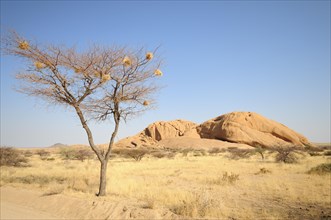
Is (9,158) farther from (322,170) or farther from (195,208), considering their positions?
(322,170)

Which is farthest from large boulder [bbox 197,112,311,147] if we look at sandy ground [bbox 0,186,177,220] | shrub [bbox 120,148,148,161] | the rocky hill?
sandy ground [bbox 0,186,177,220]

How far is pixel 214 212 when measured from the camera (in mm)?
8672

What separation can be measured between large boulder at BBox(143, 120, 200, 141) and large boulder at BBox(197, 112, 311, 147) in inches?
248

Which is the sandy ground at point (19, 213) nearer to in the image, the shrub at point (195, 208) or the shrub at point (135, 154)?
the shrub at point (195, 208)

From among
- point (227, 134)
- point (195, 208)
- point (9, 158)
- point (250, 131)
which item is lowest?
point (195, 208)

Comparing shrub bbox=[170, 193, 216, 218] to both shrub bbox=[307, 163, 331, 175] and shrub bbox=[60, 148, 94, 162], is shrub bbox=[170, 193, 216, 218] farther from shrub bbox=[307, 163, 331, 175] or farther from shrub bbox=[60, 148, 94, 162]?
shrub bbox=[60, 148, 94, 162]

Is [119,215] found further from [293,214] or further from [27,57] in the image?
[27,57]

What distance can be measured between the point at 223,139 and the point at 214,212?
7400 cm

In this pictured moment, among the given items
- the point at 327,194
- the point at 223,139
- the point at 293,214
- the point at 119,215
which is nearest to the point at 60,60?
the point at 119,215

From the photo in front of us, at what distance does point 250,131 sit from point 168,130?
1015 inches

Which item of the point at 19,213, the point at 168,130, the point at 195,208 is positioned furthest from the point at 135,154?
the point at 168,130

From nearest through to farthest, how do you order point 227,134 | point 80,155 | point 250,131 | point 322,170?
point 322,170 → point 80,155 → point 227,134 → point 250,131

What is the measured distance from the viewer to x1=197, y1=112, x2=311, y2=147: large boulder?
Answer: 77.1 metres

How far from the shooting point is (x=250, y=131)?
79375 millimetres
